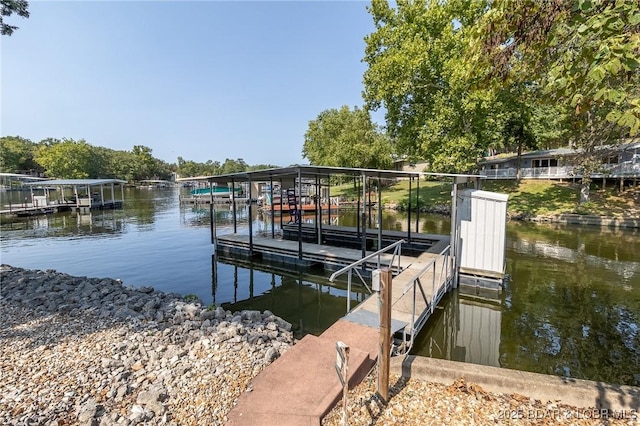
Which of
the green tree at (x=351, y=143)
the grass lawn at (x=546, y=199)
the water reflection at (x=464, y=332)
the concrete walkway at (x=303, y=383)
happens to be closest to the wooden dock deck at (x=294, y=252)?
the water reflection at (x=464, y=332)

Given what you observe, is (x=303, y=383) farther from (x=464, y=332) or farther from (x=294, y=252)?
(x=294, y=252)

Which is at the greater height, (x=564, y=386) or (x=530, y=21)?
(x=530, y=21)

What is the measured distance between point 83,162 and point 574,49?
70.2 m

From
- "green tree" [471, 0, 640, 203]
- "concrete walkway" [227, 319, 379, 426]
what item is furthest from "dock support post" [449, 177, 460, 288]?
"concrete walkway" [227, 319, 379, 426]

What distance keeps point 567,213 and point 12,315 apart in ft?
76.9

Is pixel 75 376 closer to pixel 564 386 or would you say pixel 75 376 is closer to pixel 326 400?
pixel 326 400

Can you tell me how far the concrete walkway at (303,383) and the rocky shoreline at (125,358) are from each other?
214mm

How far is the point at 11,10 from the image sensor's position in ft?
24.6

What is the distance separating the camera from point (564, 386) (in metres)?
3.11

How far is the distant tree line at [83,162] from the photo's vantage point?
55094mm

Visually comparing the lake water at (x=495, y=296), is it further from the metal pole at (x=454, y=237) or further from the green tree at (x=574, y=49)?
the green tree at (x=574, y=49)

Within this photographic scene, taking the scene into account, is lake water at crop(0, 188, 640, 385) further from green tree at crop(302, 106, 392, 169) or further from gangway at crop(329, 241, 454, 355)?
green tree at crop(302, 106, 392, 169)

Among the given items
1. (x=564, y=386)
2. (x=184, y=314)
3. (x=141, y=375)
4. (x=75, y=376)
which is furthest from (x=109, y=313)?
(x=564, y=386)

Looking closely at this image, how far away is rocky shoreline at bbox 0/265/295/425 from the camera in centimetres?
316
